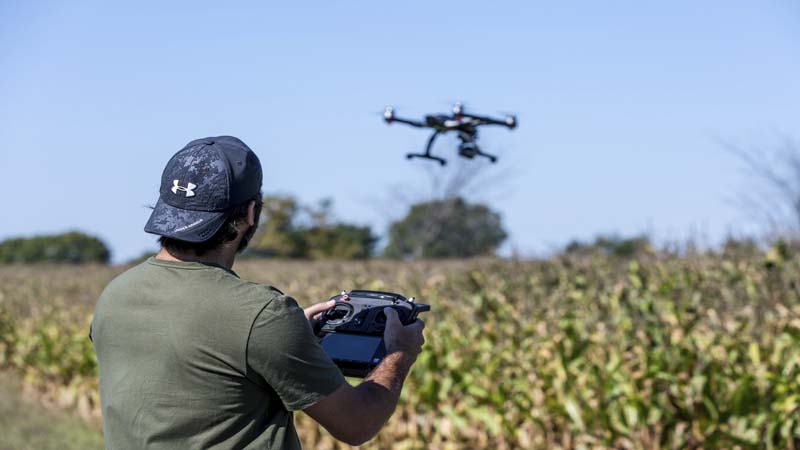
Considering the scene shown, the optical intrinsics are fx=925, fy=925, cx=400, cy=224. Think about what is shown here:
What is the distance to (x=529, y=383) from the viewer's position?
5.90 m

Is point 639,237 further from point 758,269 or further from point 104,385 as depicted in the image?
point 104,385

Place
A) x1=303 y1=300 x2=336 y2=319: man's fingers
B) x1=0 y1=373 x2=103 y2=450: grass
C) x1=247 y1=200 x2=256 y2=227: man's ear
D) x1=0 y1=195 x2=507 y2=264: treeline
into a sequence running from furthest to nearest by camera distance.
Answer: x1=0 y1=195 x2=507 y2=264: treeline
x1=0 y1=373 x2=103 y2=450: grass
x1=303 y1=300 x2=336 y2=319: man's fingers
x1=247 y1=200 x2=256 y2=227: man's ear

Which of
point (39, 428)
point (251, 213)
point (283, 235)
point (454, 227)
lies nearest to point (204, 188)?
point (251, 213)

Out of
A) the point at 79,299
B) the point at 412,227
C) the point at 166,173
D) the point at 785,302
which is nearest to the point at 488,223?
the point at 412,227

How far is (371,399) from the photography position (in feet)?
7.88

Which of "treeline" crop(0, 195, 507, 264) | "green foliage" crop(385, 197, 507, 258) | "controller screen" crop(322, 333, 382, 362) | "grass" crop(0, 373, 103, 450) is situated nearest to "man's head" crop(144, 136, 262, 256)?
"controller screen" crop(322, 333, 382, 362)

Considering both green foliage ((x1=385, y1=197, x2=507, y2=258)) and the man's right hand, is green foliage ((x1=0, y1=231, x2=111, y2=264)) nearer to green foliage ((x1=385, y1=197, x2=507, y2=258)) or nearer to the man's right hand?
green foliage ((x1=385, y1=197, x2=507, y2=258))

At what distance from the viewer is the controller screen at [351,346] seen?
2572 millimetres

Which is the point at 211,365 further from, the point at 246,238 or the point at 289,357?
the point at 246,238

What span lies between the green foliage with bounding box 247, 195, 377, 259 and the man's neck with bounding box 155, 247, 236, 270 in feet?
50.1

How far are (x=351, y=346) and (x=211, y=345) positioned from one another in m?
0.50

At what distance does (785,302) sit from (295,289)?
4693 mm

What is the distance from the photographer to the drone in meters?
3.05

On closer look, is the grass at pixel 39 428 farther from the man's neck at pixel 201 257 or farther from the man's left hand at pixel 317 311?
the man's neck at pixel 201 257
